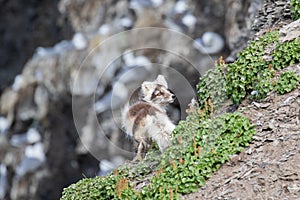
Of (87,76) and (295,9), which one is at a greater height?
(87,76)

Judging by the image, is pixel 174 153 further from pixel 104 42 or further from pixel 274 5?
pixel 104 42

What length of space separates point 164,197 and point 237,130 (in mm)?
1411

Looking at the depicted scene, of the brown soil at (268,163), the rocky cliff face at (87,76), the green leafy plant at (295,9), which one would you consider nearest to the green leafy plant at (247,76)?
the brown soil at (268,163)

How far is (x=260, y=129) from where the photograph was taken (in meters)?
8.62

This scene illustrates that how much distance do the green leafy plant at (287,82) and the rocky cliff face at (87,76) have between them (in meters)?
13.1

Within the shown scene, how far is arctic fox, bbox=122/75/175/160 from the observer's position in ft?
30.0

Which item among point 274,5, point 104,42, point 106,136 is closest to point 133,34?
point 104,42

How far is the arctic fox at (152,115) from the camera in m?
9.14

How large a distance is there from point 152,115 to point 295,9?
3764 millimetres

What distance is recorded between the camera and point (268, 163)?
802 cm

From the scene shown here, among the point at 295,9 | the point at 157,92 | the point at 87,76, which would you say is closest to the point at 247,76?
the point at 157,92

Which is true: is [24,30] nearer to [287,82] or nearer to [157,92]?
[157,92]

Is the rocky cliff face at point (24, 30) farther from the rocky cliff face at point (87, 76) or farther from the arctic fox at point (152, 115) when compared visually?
the arctic fox at point (152, 115)

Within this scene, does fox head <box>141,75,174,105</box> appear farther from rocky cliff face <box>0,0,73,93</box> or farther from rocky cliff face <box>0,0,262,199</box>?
rocky cliff face <box>0,0,73,93</box>
